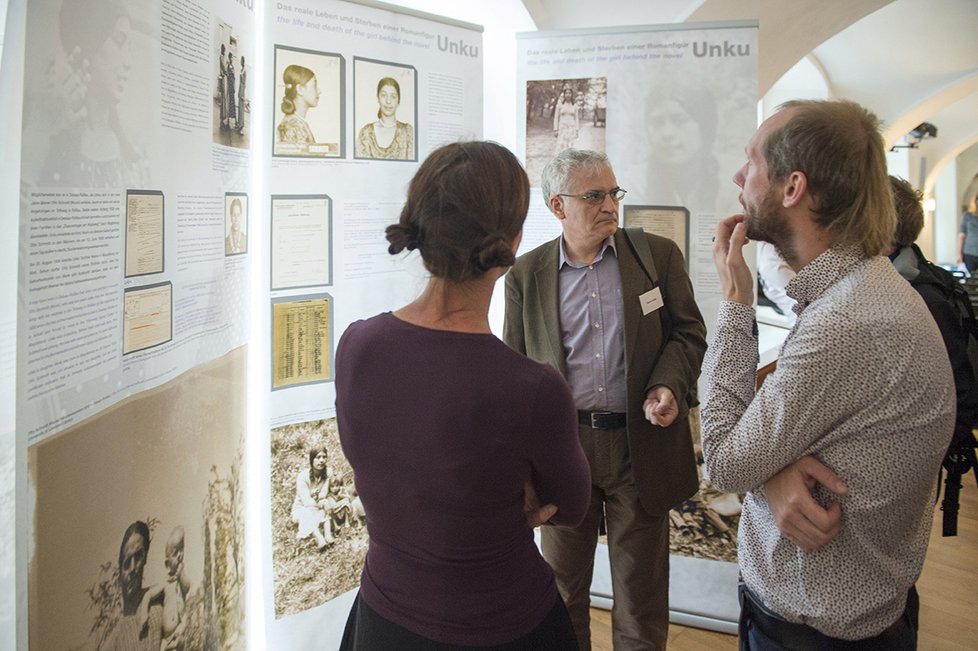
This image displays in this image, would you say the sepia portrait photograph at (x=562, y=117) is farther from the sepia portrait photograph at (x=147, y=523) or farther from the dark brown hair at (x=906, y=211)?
the sepia portrait photograph at (x=147, y=523)

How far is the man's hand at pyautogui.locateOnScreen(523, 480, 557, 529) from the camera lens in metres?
1.24

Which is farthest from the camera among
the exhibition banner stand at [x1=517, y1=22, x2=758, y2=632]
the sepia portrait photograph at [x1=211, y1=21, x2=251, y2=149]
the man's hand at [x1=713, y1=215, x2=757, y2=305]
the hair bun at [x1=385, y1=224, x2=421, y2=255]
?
the exhibition banner stand at [x1=517, y1=22, x2=758, y2=632]

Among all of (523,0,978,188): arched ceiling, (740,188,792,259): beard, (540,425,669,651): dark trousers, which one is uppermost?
(523,0,978,188): arched ceiling

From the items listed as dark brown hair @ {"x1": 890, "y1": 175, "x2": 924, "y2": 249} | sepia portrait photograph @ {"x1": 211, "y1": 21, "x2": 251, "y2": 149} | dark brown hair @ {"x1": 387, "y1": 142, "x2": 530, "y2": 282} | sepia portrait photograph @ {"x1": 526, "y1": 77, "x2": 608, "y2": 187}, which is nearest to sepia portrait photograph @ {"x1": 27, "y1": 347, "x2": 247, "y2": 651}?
Result: sepia portrait photograph @ {"x1": 211, "y1": 21, "x2": 251, "y2": 149}

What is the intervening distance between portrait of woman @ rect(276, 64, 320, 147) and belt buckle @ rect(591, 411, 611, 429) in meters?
1.34

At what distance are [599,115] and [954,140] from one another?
1309 cm

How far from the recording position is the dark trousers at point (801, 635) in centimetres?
124

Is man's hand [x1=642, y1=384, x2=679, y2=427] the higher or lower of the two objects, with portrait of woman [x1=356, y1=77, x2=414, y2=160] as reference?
lower

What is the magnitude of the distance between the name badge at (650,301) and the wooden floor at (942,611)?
1.59m

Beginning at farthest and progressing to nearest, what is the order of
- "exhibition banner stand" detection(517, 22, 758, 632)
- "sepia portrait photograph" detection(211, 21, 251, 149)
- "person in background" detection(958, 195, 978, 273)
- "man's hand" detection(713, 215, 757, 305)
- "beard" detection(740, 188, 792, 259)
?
"person in background" detection(958, 195, 978, 273), "exhibition banner stand" detection(517, 22, 758, 632), "sepia portrait photograph" detection(211, 21, 251, 149), "man's hand" detection(713, 215, 757, 305), "beard" detection(740, 188, 792, 259)

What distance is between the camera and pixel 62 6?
4.15 feet

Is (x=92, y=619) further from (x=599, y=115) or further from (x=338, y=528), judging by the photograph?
(x=599, y=115)

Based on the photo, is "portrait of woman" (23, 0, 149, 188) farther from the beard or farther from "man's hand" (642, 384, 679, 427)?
"man's hand" (642, 384, 679, 427)

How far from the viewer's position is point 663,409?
2.12 m
